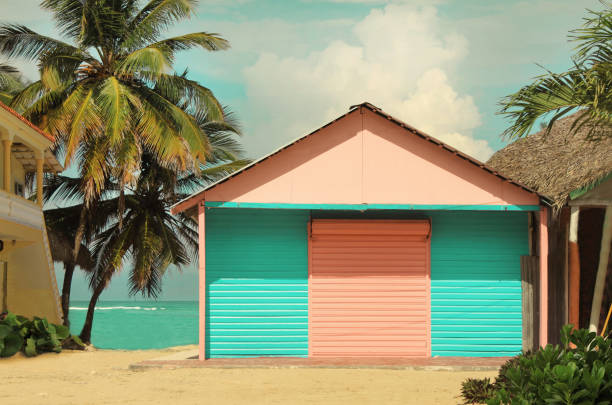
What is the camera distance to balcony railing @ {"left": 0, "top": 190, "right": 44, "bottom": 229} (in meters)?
18.7

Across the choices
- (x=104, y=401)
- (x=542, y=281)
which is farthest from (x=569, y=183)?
(x=104, y=401)

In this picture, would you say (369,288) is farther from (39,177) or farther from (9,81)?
(9,81)

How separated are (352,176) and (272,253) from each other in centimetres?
212

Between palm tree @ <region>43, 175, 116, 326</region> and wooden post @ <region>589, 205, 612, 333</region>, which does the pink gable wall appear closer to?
→ wooden post @ <region>589, 205, 612, 333</region>

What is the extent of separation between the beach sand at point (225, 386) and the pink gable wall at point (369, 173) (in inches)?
125

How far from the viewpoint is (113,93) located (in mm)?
21844

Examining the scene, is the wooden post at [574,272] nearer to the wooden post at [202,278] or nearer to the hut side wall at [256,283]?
the hut side wall at [256,283]

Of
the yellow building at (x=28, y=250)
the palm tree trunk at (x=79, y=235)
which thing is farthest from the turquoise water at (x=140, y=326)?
the yellow building at (x=28, y=250)

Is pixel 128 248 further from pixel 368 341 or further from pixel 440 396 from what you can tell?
pixel 440 396

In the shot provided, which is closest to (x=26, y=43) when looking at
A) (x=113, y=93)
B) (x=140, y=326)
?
(x=113, y=93)

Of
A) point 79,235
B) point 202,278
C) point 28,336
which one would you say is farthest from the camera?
point 79,235

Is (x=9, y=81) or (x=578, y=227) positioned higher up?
(x=9, y=81)

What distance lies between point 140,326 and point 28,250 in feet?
191

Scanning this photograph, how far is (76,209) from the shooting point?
2544 centimetres
